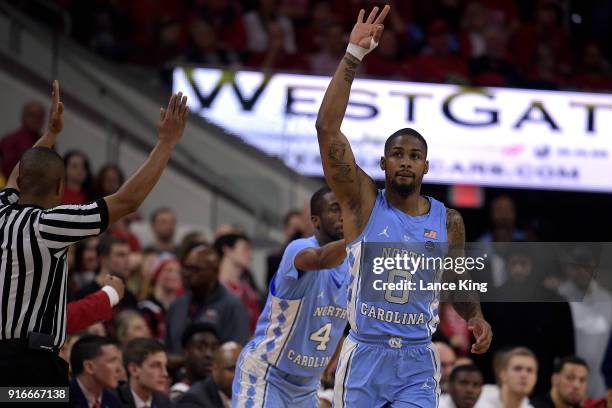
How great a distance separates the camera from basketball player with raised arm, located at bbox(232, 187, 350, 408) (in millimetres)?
8367

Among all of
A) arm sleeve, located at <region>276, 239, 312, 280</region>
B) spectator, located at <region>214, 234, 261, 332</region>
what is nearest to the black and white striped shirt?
arm sleeve, located at <region>276, 239, 312, 280</region>

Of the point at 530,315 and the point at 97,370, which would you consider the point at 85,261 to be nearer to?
the point at 97,370

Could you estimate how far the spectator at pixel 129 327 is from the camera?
1036cm

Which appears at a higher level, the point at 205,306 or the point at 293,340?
the point at 205,306

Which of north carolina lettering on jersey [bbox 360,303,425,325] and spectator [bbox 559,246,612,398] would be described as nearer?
north carolina lettering on jersey [bbox 360,303,425,325]

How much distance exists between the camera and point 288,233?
13.1 m

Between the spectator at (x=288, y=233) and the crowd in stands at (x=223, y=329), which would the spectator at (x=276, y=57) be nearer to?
the spectator at (x=288, y=233)

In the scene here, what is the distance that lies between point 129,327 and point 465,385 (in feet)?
9.04

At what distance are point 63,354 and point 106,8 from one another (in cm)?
721

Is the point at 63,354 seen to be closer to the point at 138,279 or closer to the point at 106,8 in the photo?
the point at 138,279

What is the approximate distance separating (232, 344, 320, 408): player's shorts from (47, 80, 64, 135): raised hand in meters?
2.00

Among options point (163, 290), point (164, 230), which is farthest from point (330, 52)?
point (163, 290)

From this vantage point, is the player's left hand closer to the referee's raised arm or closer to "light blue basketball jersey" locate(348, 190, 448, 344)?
"light blue basketball jersey" locate(348, 190, 448, 344)

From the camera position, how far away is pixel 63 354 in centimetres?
950
